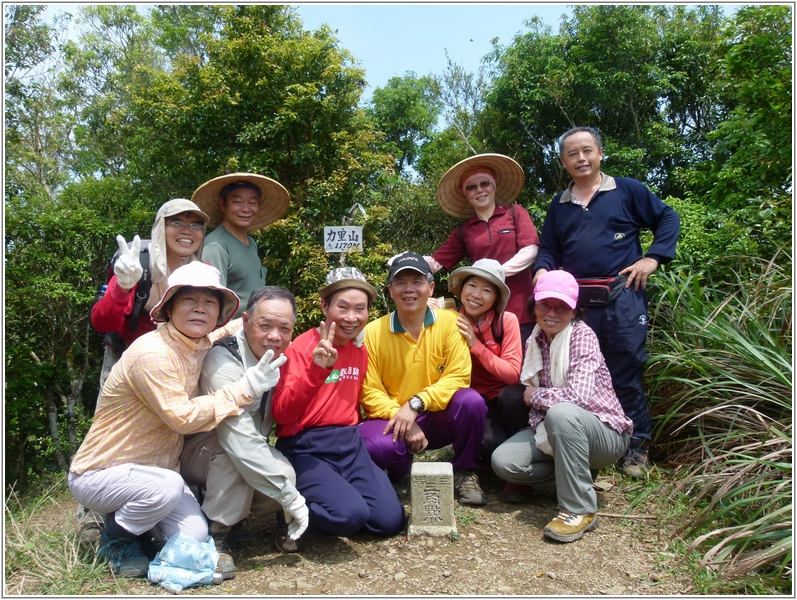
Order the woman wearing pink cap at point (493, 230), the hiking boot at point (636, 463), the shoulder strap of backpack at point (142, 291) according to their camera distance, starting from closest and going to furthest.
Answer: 1. the shoulder strap of backpack at point (142, 291)
2. the hiking boot at point (636, 463)
3. the woman wearing pink cap at point (493, 230)

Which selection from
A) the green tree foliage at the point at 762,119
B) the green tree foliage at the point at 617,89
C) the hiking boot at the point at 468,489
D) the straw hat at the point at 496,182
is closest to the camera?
the hiking boot at the point at 468,489

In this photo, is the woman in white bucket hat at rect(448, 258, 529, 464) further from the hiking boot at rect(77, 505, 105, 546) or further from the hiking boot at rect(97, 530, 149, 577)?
the hiking boot at rect(77, 505, 105, 546)

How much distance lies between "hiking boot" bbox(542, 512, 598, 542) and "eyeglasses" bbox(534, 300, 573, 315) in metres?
1.13

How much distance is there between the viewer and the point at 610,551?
2.97 m

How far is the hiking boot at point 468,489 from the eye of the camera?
11.5 feet

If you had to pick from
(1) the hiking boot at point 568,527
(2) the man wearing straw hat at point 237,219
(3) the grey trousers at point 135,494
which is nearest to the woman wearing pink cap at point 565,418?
(1) the hiking boot at point 568,527

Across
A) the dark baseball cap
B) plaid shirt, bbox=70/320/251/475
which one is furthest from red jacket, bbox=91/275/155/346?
the dark baseball cap

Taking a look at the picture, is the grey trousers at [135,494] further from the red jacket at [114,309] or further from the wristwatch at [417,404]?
the wristwatch at [417,404]

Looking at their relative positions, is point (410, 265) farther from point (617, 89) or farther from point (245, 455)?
point (617, 89)

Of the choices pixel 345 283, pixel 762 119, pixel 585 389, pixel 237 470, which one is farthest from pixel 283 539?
pixel 762 119

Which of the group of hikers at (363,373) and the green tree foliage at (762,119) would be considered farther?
the green tree foliage at (762,119)

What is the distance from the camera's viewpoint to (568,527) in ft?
10.1

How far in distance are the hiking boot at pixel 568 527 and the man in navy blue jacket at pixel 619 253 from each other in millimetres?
811

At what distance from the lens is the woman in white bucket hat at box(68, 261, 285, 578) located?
2.64 meters
